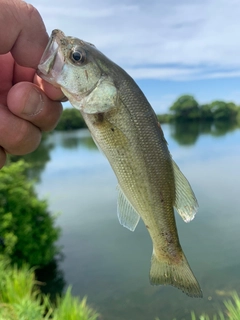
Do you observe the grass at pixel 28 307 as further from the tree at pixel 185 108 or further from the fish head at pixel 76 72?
the tree at pixel 185 108

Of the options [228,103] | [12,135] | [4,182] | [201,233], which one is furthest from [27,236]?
[228,103]

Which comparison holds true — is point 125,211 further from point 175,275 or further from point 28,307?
point 28,307

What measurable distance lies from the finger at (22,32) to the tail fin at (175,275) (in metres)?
1.28

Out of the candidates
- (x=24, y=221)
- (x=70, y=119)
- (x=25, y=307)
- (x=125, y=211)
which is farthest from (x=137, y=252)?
(x=70, y=119)

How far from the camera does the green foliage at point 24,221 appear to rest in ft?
30.9

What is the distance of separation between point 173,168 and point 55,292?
9.64 metres

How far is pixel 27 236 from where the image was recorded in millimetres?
9547

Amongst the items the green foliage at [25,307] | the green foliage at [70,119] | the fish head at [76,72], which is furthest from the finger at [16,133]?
the green foliage at [70,119]

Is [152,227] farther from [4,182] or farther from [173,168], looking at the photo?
[4,182]

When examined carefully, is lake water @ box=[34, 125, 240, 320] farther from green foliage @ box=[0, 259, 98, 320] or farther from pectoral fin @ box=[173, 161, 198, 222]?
pectoral fin @ box=[173, 161, 198, 222]

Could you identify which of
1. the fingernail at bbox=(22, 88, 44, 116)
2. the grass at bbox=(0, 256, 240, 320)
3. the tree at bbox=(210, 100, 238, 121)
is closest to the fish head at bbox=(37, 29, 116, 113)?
the fingernail at bbox=(22, 88, 44, 116)

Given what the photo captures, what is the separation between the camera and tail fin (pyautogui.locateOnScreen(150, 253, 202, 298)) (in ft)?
5.61

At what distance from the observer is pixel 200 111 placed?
86000 mm

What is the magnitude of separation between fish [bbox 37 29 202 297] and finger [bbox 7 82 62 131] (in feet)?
1.09
